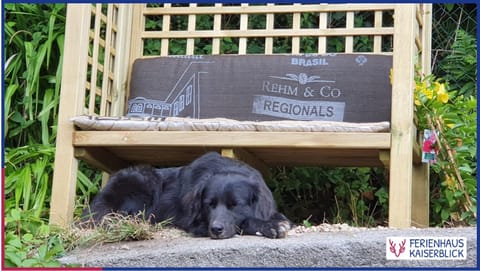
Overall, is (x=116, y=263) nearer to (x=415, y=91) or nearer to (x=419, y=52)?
(x=415, y=91)

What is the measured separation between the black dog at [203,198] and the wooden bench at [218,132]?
0.49 ft

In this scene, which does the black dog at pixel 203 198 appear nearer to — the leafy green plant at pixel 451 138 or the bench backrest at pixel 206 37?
the bench backrest at pixel 206 37

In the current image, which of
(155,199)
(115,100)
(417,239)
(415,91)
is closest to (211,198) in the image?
(155,199)

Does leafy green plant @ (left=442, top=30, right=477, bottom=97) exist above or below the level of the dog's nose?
above

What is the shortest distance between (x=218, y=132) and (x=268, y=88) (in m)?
0.82

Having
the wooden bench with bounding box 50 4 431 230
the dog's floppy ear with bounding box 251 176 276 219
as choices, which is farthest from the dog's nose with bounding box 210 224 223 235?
the wooden bench with bounding box 50 4 431 230

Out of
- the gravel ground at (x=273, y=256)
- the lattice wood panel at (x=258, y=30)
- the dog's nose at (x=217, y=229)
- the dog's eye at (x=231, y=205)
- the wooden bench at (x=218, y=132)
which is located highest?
the lattice wood panel at (x=258, y=30)

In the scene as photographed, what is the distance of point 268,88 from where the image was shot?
4945 millimetres

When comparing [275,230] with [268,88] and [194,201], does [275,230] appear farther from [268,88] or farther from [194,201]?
[268,88]

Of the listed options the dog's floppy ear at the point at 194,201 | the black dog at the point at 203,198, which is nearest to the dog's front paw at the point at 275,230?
the black dog at the point at 203,198

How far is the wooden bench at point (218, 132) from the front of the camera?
404 cm

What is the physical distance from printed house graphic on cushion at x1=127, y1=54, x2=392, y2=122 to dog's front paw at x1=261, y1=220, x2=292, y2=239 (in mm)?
1287

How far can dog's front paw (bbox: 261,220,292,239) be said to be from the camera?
3.55 m

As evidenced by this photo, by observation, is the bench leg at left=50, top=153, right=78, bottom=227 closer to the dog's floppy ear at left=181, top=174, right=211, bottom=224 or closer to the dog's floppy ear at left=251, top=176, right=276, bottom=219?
the dog's floppy ear at left=181, top=174, right=211, bottom=224
